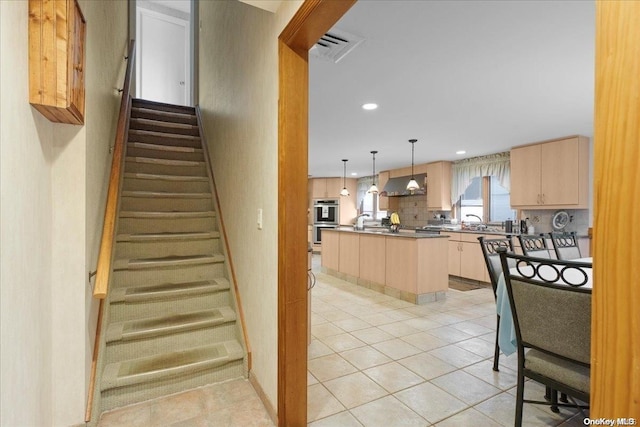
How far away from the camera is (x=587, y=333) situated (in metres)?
1.30

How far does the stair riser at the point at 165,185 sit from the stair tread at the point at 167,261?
3.12 feet

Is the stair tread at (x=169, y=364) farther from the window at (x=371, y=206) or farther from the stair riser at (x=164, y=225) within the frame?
the window at (x=371, y=206)

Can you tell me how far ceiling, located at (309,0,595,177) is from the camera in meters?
1.99

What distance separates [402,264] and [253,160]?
9.29 feet

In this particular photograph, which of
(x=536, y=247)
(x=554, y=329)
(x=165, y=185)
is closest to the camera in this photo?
(x=554, y=329)

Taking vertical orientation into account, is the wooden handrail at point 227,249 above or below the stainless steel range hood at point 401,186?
below

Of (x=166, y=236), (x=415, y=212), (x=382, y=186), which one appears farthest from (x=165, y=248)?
(x=382, y=186)

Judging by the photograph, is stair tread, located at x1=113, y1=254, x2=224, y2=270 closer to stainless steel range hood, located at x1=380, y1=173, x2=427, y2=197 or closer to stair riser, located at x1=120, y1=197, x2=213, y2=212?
stair riser, located at x1=120, y1=197, x2=213, y2=212

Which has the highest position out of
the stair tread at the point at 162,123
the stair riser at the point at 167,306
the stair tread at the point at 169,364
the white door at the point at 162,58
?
the white door at the point at 162,58

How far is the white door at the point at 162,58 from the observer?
6.00m

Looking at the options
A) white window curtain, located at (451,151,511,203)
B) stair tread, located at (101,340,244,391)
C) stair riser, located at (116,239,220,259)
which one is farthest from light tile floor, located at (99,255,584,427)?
white window curtain, located at (451,151,511,203)

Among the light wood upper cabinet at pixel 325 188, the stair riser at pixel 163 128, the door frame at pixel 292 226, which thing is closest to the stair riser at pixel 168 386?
the door frame at pixel 292 226

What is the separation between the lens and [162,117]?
442 centimetres

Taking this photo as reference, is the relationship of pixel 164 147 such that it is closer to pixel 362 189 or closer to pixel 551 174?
pixel 551 174
